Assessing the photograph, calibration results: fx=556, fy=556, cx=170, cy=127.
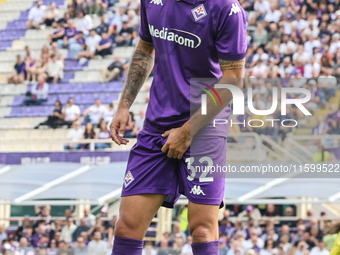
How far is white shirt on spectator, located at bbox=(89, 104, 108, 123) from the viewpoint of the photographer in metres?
13.3

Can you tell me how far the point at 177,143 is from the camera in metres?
2.68

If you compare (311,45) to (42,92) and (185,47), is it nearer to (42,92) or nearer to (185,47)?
(42,92)

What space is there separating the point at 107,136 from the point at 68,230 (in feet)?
7.79

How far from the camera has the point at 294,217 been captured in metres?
10.6

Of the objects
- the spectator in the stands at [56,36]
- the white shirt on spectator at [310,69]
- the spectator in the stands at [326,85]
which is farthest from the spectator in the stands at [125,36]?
the spectator in the stands at [326,85]

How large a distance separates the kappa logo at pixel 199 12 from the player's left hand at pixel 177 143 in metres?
0.54

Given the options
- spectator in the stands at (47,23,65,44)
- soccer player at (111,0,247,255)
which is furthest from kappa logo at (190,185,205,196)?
spectator in the stands at (47,23,65,44)

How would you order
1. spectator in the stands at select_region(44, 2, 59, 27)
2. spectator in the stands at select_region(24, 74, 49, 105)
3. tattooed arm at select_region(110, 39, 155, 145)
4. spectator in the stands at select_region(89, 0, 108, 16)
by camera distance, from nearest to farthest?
tattooed arm at select_region(110, 39, 155, 145) < spectator in the stands at select_region(24, 74, 49, 105) < spectator in the stands at select_region(89, 0, 108, 16) < spectator in the stands at select_region(44, 2, 59, 27)

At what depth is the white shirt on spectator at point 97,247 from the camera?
33.4ft

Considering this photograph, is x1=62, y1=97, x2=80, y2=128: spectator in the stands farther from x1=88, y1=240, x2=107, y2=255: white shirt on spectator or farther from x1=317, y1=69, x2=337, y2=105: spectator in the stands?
x1=317, y1=69, x2=337, y2=105: spectator in the stands

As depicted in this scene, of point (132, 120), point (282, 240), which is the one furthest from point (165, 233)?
point (132, 120)

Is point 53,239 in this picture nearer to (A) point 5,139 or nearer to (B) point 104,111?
(B) point 104,111

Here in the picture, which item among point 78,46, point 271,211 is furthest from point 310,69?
point 78,46

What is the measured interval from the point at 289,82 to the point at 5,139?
7.67 meters
